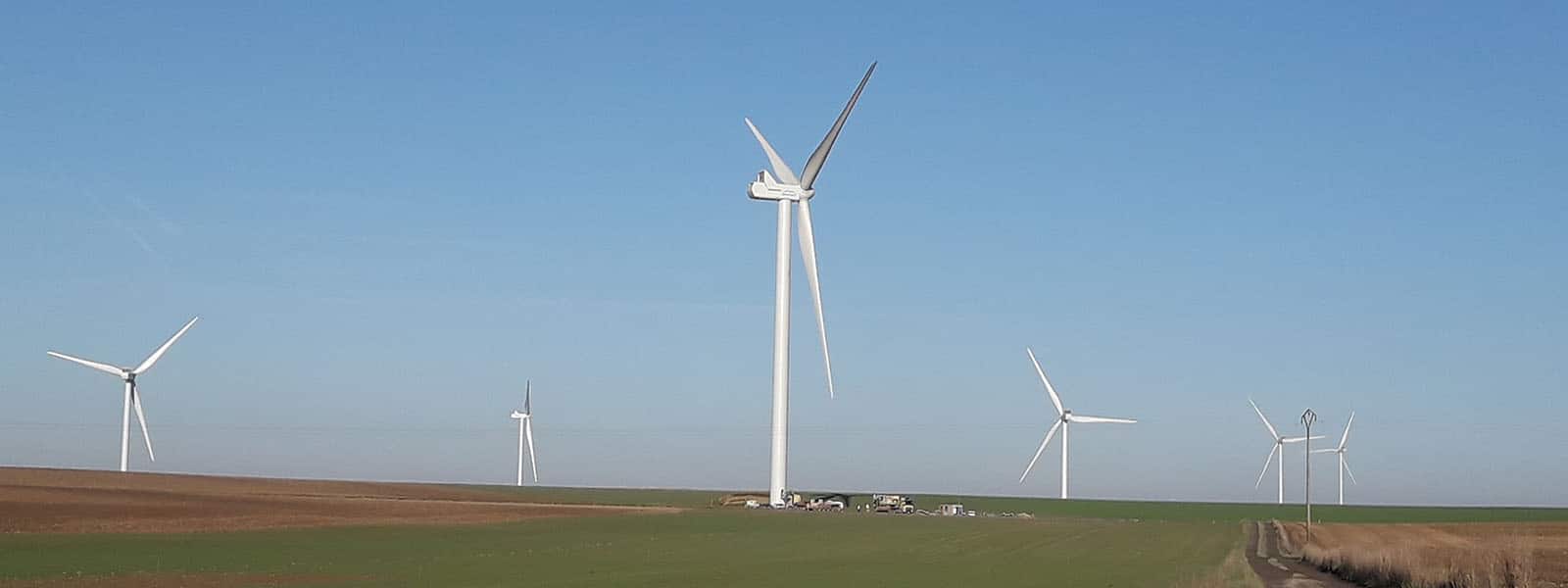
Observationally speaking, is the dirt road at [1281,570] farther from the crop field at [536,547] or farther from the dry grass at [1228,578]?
the crop field at [536,547]

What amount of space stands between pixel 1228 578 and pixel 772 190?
61784 mm

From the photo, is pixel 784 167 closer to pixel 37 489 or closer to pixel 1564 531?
pixel 37 489

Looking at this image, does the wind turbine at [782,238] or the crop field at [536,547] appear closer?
the crop field at [536,547]

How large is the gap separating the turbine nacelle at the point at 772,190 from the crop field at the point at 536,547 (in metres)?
17.7

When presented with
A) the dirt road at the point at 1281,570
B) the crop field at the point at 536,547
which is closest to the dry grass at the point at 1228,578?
the crop field at the point at 536,547

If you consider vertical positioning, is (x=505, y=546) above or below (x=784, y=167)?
below

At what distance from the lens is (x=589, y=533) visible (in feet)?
239

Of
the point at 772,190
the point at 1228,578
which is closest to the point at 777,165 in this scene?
the point at 772,190

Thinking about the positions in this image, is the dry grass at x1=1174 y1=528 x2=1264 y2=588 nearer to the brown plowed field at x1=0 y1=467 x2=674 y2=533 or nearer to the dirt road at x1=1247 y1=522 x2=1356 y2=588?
the dirt road at x1=1247 y1=522 x2=1356 y2=588

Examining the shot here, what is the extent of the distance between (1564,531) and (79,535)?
85.2 meters

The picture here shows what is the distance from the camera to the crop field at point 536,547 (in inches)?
1667

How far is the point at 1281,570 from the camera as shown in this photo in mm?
50219

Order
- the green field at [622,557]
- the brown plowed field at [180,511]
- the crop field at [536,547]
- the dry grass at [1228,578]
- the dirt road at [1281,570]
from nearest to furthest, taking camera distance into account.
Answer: the dry grass at [1228,578]
the green field at [622,557]
the dirt road at [1281,570]
the crop field at [536,547]
the brown plowed field at [180,511]

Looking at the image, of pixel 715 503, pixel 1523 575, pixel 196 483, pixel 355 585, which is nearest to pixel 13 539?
pixel 355 585
